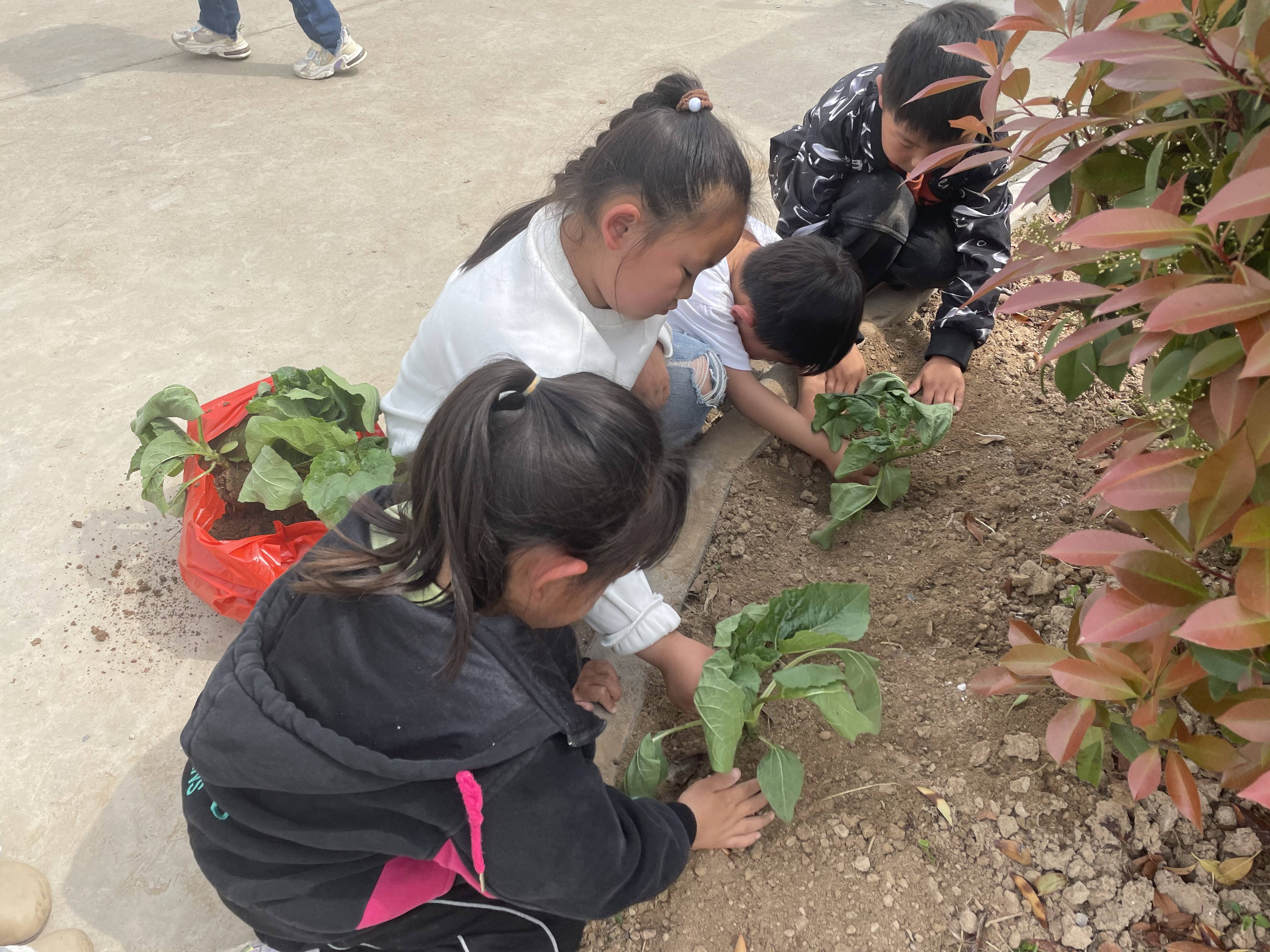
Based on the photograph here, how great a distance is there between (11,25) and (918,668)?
581cm

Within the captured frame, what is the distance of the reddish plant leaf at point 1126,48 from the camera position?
894mm

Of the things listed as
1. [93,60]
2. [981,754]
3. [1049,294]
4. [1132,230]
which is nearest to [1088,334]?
[1049,294]

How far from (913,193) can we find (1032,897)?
6.29 feet

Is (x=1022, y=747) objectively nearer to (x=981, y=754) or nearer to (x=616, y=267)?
(x=981, y=754)

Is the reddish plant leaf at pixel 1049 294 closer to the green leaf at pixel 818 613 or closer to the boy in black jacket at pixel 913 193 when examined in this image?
the green leaf at pixel 818 613

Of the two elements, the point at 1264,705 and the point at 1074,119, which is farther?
the point at 1074,119

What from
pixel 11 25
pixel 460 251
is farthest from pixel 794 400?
pixel 11 25

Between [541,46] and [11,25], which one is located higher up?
[541,46]

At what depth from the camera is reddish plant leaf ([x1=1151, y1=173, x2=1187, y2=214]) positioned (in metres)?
0.91

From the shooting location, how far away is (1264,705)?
2.97 feet

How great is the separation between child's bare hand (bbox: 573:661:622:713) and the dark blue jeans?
377 cm

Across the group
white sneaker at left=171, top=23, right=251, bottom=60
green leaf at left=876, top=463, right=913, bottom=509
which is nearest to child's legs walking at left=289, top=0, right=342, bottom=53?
white sneaker at left=171, top=23, right=251, bottom=60

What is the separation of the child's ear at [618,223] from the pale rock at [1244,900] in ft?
4.70

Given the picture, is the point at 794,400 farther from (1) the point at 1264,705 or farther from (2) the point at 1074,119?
(1) the point at 1264,705
